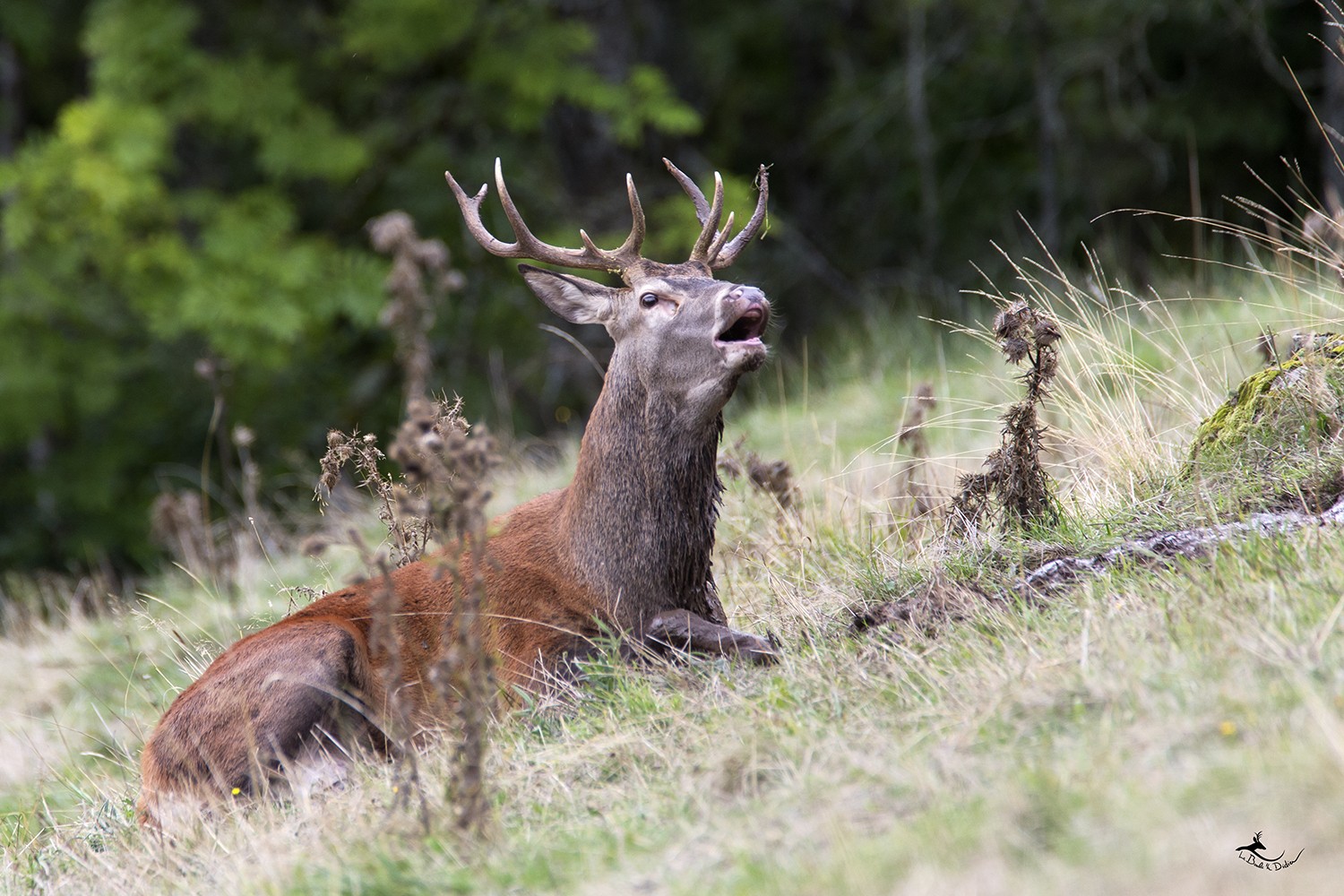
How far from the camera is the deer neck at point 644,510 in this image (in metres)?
4.45

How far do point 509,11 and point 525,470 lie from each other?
4.62 meters

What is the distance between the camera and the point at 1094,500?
4461 mm

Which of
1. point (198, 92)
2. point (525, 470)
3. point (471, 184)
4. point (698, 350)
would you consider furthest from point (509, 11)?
point (698, 350)

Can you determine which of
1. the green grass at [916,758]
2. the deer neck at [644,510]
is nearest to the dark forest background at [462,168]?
the deer neck at [644,510]

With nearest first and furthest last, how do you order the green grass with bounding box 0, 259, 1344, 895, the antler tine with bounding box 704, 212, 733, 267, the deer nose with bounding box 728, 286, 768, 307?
the green grass with bounding box 0, 259, 1344, 895
the deer nose with bounding box 728, 286, 768, 307
the antler tine with bounding box 704, 212, 733, 267

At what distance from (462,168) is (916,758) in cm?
1022

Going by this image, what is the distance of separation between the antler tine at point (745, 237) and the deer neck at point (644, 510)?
2.64 ft

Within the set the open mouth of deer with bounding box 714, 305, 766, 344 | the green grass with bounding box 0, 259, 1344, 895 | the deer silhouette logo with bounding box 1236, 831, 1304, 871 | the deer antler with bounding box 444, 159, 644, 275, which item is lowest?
the green grass with bounding box 0, 259, 1344, 895

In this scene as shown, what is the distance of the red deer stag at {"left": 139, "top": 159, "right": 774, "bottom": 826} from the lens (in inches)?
166

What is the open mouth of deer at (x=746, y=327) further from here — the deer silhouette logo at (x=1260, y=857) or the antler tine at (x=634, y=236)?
the deer silhouette logo at (x=1260, y=857)

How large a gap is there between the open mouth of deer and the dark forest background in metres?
5.73

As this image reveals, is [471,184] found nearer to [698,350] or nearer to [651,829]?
[698,350]

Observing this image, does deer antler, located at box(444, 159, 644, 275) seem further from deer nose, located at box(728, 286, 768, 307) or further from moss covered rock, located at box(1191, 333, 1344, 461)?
moss covered rock, located at box(1191, 333, 1344, 461)

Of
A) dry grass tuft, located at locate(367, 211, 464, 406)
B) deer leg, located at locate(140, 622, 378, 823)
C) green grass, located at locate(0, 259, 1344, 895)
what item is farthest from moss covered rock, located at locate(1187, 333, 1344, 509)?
deer leg, located at locate(140, 622, 378, 823)
